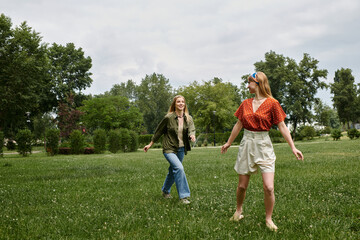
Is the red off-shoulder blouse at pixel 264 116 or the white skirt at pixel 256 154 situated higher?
the red off-shoulder blouse at pixel 264 116

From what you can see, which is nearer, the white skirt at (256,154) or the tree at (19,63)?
the white skirt at (256,154)

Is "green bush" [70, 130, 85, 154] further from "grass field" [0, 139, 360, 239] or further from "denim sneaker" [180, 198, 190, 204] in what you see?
"denim sneaker" [180, 198, 190, 204]

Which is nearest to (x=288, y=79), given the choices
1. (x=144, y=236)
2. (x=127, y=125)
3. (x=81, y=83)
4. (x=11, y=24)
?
(x=127, y=125)

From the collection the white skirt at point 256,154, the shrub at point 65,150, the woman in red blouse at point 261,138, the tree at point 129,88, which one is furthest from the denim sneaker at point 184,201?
the tree at point 129,88

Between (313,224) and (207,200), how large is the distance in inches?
82.3

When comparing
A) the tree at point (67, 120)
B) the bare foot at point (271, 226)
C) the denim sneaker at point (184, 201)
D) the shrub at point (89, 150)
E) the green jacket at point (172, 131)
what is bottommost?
the bare foot at point (271, 226)

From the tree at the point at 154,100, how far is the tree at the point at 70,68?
21101mm

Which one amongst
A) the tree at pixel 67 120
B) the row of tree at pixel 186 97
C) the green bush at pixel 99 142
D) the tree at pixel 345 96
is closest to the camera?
the green bush at pixel 99 142

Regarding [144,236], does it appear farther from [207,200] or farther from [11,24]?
[11,24]

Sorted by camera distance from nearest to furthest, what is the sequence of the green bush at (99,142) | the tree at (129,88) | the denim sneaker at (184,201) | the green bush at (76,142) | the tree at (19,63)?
1. the denim sneaker at (184,201)
2. the tree at (19,63)
3. the green bush at (76,142)
4. the green bush at (99,142)
5. the tree at (129,88)

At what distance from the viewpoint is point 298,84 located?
52688 millimetres

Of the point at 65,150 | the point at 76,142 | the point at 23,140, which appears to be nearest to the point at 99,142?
the point at 76,142

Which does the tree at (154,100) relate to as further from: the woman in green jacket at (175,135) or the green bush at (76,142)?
the woman in green jacket at (175,135)

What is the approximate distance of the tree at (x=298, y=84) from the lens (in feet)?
176
